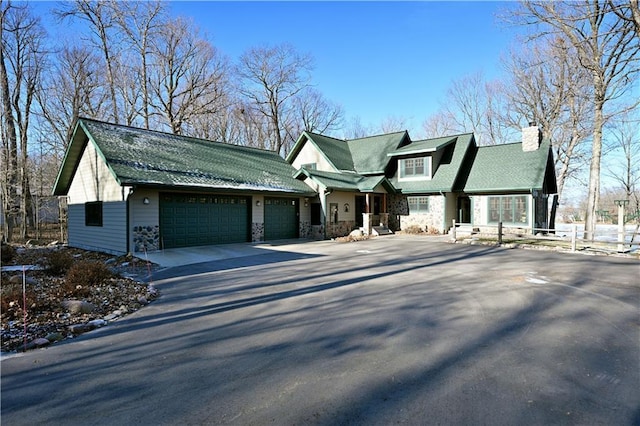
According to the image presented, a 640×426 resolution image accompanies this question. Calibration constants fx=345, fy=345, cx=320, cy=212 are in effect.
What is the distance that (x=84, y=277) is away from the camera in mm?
7523

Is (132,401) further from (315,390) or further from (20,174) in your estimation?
(20,174)

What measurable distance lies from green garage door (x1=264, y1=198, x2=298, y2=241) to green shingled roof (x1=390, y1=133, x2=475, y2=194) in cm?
782

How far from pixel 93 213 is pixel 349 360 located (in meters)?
15.0

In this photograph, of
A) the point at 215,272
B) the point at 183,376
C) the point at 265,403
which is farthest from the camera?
the point at 215,272

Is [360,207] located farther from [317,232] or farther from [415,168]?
[415,168]

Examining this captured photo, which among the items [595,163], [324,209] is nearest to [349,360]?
[324,209]

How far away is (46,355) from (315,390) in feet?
11.6

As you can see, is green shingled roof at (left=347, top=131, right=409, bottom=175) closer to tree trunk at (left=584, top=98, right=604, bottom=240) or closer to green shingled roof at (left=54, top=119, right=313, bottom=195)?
green shingled roof at (left=54, top=119, right=313, bottom=195)

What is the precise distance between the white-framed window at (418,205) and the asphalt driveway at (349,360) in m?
14.4

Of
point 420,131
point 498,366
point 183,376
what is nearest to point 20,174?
point 183,376

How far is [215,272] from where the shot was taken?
984 centimetres

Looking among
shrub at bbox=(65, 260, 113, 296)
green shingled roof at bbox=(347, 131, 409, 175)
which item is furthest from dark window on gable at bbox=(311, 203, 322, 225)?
shrub at bbox=(65, 260, 113, 296)

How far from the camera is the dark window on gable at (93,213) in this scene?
47.4 ft

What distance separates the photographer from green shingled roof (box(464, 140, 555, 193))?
19453 millimetres
